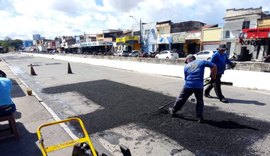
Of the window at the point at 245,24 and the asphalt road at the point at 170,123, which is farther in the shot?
the window at the point at 245,24

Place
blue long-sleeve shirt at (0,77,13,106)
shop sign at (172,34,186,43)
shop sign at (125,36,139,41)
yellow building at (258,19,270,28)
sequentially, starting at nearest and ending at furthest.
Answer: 1. blue long-sleeve shirt at (0,77,13,106)
2. yellow building at (258,19,270,28)
3. shop sign at (172,34,186,43)
4. shop sign at (125,36,139,41)

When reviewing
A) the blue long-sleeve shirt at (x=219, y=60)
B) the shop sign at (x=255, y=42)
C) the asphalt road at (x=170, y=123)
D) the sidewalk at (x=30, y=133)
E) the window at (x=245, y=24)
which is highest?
the window at (x=245, y=24)

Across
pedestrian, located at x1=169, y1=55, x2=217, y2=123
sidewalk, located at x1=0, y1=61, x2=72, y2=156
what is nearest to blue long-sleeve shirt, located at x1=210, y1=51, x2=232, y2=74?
pedestrian, located at x1=169, y1=55, x2=217, y2=123

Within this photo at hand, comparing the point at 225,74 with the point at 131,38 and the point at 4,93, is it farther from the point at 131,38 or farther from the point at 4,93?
the point at 131,38

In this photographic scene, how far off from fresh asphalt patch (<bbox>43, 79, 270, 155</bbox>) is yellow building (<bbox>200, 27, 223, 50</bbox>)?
3121cm

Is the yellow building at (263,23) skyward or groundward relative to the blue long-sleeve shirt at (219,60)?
skyward

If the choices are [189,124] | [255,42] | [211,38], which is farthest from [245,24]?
[189,124]

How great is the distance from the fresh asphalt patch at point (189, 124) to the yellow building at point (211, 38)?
31.2 m

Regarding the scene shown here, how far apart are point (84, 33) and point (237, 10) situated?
63.4m

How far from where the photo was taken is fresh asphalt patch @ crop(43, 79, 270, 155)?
3799 millimetres

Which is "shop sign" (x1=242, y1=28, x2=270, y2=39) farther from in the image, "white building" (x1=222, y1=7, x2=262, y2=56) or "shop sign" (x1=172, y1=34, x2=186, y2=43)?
"shop sign" (x1=172, y1=34, x2=186, y2=43)

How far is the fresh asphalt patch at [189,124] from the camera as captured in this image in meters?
3.80

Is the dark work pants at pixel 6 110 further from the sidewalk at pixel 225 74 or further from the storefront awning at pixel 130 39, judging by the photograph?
the storefront awning at pixel 130 39

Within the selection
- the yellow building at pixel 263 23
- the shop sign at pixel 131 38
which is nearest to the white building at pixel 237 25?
the yellow building at pixel 263 23
